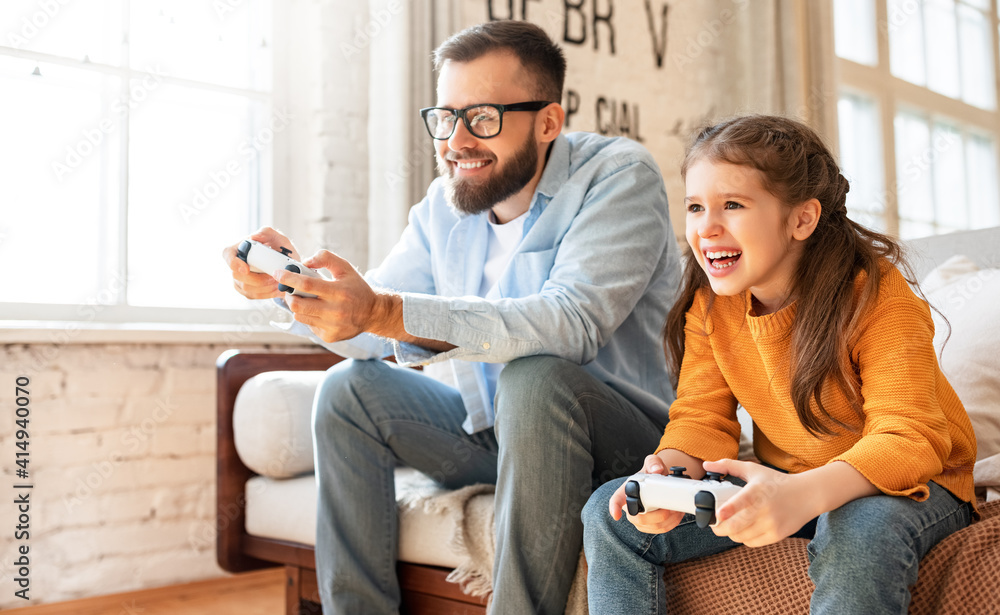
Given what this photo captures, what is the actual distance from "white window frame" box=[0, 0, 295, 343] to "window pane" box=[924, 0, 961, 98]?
3.58 meters

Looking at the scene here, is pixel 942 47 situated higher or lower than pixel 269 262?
higher

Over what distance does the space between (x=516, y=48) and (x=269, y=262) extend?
661mm

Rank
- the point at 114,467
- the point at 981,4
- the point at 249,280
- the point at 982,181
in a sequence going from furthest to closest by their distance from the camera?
the point at 981,4 < the point at 982,181 < the point at 114,467 < the point at 249,280

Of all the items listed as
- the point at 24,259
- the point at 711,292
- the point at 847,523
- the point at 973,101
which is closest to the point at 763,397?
the point at 711,292

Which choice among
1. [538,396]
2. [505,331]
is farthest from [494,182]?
[538,396]

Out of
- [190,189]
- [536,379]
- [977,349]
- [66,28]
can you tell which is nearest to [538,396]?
[536,379]

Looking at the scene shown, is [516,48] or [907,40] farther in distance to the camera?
[907,40]

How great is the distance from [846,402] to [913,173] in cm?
389

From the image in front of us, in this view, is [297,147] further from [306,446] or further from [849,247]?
[849,247]

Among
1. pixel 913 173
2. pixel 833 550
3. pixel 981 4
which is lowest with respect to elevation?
pixel 833 550

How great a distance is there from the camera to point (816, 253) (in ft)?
3.51

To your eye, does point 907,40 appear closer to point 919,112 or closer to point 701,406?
point 919,112

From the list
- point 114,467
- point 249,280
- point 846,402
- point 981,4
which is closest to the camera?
point 846,402

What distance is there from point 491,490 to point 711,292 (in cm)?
50
